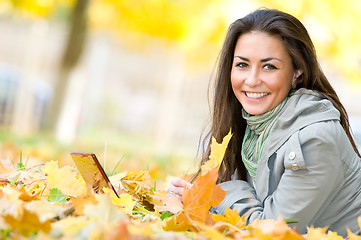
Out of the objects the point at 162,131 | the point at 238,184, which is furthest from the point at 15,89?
the point at 238,184

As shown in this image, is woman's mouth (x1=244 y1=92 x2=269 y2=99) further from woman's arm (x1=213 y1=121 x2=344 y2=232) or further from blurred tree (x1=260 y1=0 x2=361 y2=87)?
blurred tree (x1=260 y1=0 x2=361 y2=87)

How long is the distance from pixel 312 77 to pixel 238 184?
601mm

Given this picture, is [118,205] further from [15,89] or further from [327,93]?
[15,89]

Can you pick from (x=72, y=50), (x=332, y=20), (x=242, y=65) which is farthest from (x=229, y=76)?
(x=72, y=50)

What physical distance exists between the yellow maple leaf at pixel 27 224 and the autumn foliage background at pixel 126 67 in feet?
13.5

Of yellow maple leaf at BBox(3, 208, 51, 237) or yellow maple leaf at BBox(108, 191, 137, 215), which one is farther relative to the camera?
yellow maple leaf at BBox(108, 191, 137, 215)

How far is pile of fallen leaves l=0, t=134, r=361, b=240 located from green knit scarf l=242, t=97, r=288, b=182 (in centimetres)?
32

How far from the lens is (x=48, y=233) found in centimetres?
136

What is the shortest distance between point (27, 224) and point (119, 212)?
0.25 metres

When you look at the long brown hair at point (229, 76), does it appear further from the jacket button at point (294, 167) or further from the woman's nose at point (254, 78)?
the jacket button at point (294, 167)

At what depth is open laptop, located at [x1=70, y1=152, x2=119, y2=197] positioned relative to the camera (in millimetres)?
1915

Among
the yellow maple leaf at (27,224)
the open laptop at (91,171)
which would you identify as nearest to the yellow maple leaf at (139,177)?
the open laptop at (91,171)

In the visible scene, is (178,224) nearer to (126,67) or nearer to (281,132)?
(281,132)

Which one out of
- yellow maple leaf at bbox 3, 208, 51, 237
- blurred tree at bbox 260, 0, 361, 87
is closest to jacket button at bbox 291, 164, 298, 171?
yellow maple leaf at bbox 3, 208, 51, 237
